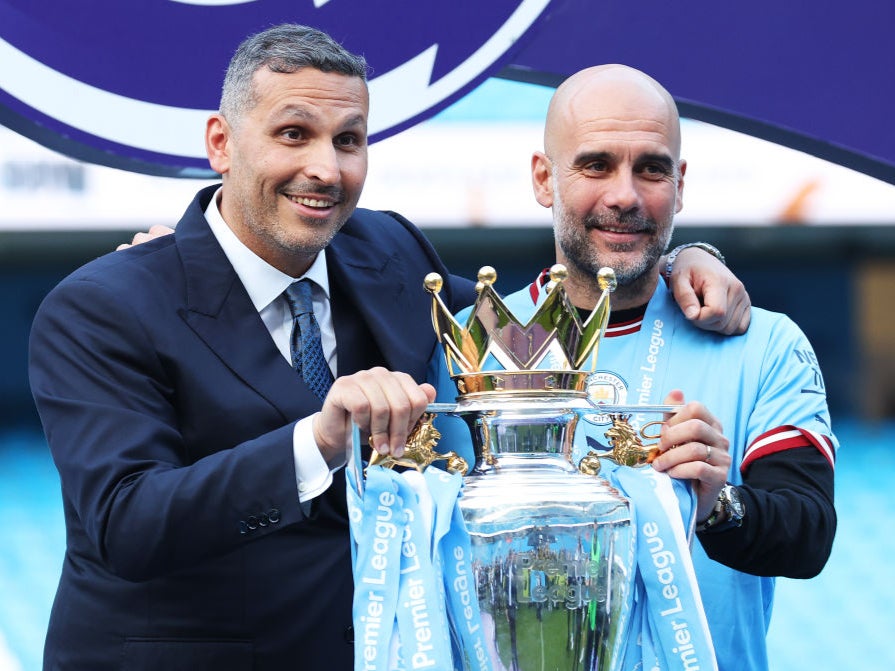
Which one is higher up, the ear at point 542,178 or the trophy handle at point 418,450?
the ear at point 542,178

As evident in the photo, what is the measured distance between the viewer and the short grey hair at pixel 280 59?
5.18 feet

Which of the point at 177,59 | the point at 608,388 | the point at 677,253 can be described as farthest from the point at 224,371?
the point at 677,253

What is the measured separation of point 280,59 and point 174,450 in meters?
0.49

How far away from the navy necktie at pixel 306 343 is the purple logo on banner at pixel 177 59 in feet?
1.30

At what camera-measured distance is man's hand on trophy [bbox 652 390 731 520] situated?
129 cm

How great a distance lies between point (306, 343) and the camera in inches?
64.9

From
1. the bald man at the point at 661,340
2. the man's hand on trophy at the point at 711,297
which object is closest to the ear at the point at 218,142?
the bald man at the point at 661,340

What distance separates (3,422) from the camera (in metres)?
8.19

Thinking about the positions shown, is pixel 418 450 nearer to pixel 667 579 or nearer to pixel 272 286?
pixel 667 579

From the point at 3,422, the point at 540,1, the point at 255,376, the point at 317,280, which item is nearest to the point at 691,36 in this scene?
the point at 540,1

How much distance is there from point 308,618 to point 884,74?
1.22m

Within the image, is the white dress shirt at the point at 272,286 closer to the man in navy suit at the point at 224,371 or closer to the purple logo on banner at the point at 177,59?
the man in navy suit at the point at 224,371

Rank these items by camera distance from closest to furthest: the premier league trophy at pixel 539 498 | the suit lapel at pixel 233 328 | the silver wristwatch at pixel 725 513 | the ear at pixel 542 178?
the premier league trophy at pixel 539 498, the silver wristwatch at pixel 725 513, the suit lapel at pixel 233 328, the ear at pixel 542 178

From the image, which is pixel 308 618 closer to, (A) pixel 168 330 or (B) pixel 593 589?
(A) pixel 168 330
